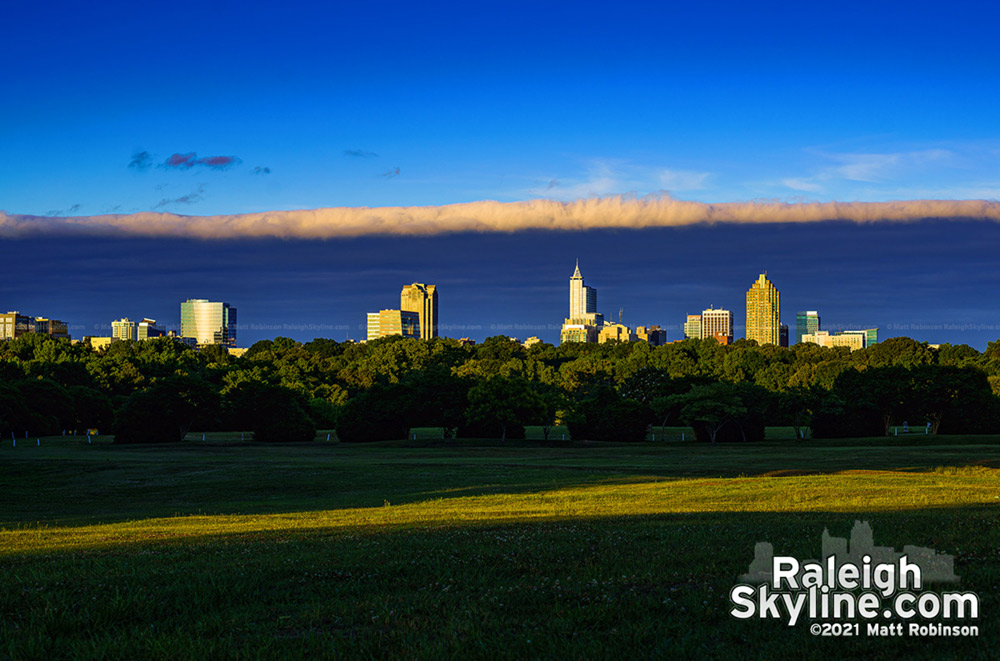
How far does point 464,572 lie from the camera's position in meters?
10.9

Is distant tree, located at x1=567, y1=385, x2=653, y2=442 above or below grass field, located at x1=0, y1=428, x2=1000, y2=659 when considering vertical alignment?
below

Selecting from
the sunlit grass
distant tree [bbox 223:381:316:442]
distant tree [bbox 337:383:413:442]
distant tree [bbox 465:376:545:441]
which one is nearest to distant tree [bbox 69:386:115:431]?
distant tree [bbox 223:381:316:442]

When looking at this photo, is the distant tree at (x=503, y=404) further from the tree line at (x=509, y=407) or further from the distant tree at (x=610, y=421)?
the distant tree at (x=610, y=421)

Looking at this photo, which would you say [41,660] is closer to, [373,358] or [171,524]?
[171,524]

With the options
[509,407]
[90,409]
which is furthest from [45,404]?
[509,407]

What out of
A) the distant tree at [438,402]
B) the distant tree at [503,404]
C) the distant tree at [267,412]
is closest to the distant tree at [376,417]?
the distant tree at [438,402]

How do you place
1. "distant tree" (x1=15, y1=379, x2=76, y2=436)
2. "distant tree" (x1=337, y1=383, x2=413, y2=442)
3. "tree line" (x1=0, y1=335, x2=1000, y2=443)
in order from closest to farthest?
"tree line" (x1=0, y1=335, x2=1000, y2=443) → "distant tree" (x1=15, y1=379, x2=76, y2=436) → "distant tree" (x1=337, y1=383, x2=413, y2=442)

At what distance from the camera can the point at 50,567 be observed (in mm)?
12586

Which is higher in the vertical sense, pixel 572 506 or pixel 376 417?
pixel 572 506

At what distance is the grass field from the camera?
7.92m

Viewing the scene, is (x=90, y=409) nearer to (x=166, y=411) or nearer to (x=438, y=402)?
(x=166, y=411)

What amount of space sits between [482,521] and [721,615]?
11.2m

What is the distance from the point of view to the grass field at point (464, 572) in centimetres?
792

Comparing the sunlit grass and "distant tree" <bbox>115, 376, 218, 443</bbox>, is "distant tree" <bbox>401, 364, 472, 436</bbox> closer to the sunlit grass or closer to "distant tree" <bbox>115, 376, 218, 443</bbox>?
"distant tree" <bbox>115, 376, 218, 443</bbox>
